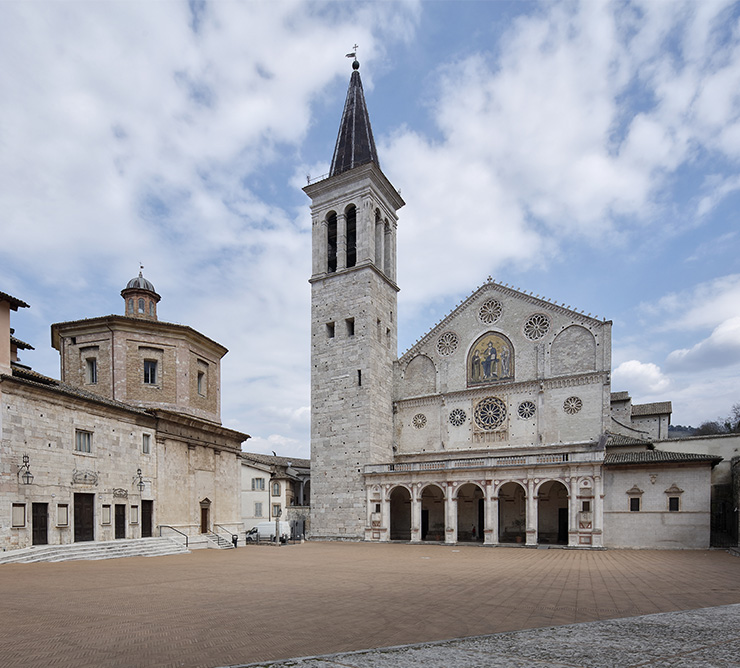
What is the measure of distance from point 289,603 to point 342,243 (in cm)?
3557

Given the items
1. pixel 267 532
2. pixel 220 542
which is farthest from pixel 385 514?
pixel 220 542

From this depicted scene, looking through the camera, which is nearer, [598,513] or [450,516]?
[598,513]

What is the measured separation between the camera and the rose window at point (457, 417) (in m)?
41.2

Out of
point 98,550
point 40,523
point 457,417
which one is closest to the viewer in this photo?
point 40,523

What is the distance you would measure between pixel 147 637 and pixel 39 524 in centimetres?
1681

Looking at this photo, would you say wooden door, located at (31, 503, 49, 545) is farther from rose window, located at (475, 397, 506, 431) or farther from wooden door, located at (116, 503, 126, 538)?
rose window, located at (475, 397, 506, 431)

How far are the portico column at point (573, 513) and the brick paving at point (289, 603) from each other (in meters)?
10.2

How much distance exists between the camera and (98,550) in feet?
77.5

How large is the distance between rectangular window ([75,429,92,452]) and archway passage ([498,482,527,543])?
26.6 meters

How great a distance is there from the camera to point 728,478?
3903cm

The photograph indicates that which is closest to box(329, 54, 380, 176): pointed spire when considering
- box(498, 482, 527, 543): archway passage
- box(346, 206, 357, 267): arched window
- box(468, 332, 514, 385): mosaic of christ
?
box(346, 206, 357, 267): arched window

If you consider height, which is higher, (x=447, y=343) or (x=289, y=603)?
(x=447, y=343)

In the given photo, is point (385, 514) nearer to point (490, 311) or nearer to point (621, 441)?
point (621, 441)

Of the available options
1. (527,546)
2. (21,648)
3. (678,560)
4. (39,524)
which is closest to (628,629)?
(21,648)
